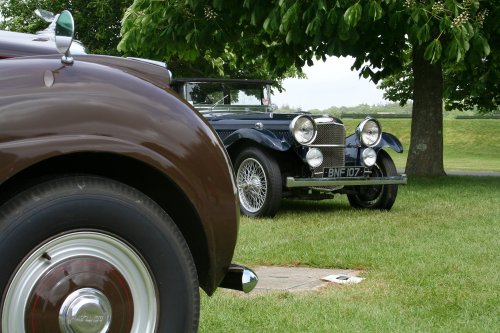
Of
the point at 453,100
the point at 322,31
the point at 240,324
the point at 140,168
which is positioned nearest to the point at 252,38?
the point at 322,31

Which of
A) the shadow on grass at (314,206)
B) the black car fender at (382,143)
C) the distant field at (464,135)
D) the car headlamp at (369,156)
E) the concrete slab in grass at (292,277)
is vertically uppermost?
the black car fender at (382,143)

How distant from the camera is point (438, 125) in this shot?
1438cm

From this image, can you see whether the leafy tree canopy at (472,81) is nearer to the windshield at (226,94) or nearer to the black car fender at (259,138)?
the windshield at (226,94)

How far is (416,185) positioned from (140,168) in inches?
397

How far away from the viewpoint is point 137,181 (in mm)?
2668

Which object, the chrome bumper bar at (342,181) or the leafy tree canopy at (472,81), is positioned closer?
the chrome bumper bar at (342,181)

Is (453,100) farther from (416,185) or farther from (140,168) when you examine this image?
(140,168)

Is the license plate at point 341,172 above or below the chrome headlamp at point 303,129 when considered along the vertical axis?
below

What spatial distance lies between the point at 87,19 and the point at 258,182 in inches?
803

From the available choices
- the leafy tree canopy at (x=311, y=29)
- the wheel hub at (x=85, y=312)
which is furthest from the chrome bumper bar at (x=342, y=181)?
the wheel hub at (x=85, y=312)

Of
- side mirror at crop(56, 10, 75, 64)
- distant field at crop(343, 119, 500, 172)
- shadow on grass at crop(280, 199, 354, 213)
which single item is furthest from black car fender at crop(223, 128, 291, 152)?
distant field at crop(343, 119, 500, 172)

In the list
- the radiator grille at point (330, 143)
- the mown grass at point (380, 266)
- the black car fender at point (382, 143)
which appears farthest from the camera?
the black car fender at point (382, 143)

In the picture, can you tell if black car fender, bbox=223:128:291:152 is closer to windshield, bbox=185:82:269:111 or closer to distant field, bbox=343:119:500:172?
windshield, bbox=185:82:269:111

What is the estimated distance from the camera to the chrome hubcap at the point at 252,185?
8.32 m
